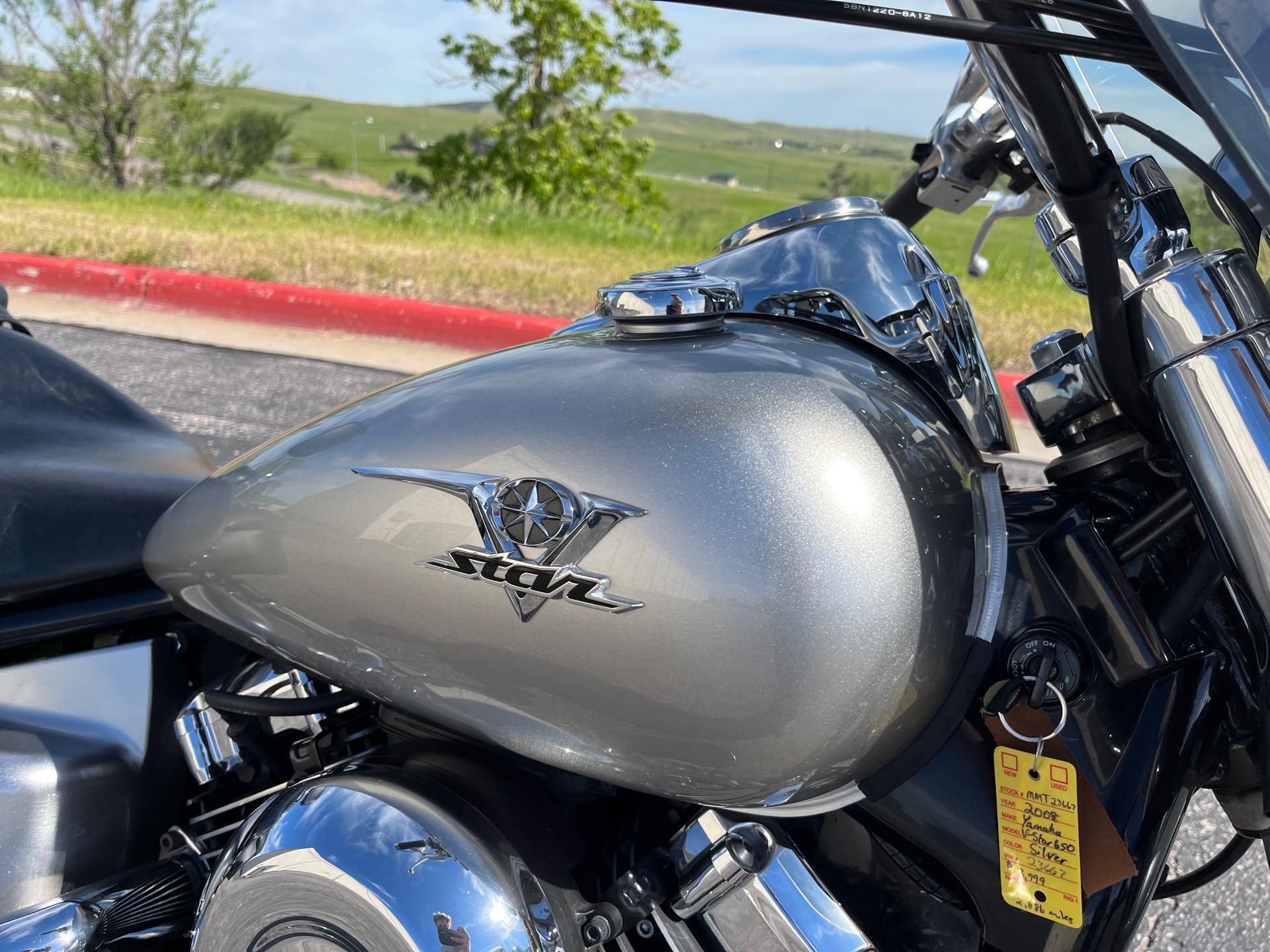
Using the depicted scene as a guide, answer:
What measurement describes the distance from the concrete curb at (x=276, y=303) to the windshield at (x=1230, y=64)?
3620 millimetres

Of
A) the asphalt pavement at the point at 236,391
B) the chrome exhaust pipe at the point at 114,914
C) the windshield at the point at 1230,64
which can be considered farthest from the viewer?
the asphalt pavement at the point at 236,391

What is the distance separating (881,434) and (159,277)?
186 inches

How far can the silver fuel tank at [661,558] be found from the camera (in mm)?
761

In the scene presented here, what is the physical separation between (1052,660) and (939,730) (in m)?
0.09

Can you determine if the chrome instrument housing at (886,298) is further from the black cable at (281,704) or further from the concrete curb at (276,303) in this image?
the concrete curb at (276,303)

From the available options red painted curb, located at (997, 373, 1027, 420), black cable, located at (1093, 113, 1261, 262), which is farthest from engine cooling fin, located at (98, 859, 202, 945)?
red painted curb, located at (997, 373, 1027, 420)

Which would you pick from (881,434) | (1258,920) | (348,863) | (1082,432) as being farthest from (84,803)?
(1258,920)

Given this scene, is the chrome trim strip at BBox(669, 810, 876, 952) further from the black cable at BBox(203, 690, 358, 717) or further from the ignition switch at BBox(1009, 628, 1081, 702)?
the black cable at BBox(203, 690, 358, 717)

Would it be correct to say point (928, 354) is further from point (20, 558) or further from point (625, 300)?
point (20, 558)

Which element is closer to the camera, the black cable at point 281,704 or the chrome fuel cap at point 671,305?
the chrome fuel cap at point 671,305

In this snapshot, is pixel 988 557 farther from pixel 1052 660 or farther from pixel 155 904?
pixel 155 904

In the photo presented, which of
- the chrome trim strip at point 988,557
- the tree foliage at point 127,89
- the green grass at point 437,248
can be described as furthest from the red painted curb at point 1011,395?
the tree foliage at point 127,89

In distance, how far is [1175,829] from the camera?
87 cm

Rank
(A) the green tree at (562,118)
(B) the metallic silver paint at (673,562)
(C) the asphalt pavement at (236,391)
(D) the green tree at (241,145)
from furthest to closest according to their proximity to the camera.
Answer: (D) the green tree at (241,145) → (A) the green tree at (562,118) → (C) the asphalt pavement at (236,391) → (B) the metallic silver paint at (673,562)
